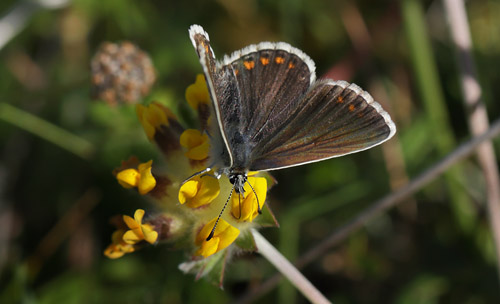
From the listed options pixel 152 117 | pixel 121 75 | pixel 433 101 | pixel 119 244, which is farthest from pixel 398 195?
pixel 121 75

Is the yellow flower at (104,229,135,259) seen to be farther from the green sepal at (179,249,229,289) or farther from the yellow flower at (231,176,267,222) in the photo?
the yellow flower at (231,176,267,222)

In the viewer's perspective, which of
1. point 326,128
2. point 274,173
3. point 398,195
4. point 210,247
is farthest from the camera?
point 274,173

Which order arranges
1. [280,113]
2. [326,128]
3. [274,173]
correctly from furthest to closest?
[274,173]
[280,113]
[326,128]

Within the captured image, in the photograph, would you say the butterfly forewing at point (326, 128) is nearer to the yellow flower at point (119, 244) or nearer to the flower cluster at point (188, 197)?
the flower cluster at point (188, 197)

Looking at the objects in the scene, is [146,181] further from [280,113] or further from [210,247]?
[280,113]

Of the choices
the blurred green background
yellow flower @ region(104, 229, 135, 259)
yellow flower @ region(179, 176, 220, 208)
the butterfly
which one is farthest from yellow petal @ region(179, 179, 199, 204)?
the blurred green background

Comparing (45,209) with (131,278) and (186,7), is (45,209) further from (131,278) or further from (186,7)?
(186,7)

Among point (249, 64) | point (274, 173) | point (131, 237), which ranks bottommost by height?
point (274, 173)

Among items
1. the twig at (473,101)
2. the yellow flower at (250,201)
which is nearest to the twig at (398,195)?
the twig at (473,101)
